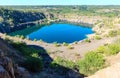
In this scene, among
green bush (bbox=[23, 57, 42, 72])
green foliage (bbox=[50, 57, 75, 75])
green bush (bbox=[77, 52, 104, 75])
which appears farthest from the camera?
green foliage (bbox=[50, 57, 75, 75])

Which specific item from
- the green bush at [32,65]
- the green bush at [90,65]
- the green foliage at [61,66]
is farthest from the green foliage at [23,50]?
the green bush at [90,65]

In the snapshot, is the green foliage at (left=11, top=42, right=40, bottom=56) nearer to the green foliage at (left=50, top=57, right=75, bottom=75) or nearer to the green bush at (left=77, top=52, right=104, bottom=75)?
the green foliage at (left=50, top=57, right=75, bottom=75)

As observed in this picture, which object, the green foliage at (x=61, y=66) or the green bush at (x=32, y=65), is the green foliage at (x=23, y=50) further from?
the green bush at (x=32, y=65)

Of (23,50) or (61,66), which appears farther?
(23,50)

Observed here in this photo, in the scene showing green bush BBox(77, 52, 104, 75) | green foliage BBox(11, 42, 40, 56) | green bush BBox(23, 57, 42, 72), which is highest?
green bush BBox(23, 57, 42, 72)

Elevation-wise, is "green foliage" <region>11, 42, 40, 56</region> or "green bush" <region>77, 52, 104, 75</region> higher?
"green bush" <region>77, 52, 104, 75</region>

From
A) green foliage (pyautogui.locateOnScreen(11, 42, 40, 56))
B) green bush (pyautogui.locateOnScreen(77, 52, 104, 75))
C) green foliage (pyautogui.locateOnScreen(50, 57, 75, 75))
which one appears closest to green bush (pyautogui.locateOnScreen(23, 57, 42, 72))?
green foliage (pyautogui.locateOnScreen(50, 57, 75, 75))

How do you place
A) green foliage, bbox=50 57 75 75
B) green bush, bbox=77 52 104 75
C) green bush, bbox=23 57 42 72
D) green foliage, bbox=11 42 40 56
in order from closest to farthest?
green bush, bbox=23 57 42 72
green bush, bbox=77 52 104 75
green foliage, bbox=50 57 75 75
green foliage, bbox=11 42 40 56

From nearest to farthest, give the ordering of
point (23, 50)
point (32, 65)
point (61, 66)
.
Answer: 1. point (32, 65)
2. point (61, 66)
3. point (23, 50)

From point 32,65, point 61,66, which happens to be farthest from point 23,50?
point 32,65

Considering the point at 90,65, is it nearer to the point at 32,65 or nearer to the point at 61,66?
the point at 61,66

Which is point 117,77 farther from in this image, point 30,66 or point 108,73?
point 30,66

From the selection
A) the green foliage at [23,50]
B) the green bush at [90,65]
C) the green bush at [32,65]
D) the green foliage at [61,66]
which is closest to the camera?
the green bush at [32,65]
